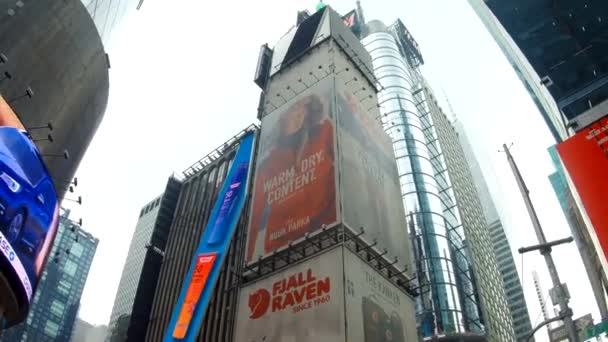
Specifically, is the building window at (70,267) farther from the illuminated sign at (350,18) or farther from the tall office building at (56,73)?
the tall office building at (56,73)

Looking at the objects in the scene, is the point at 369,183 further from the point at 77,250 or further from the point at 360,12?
the point at 77,250

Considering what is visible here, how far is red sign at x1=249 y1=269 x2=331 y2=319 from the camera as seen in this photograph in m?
15.6

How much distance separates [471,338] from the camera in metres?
42.3

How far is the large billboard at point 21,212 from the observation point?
67.3 ft

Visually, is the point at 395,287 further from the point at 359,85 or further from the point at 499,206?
the point at 499,206

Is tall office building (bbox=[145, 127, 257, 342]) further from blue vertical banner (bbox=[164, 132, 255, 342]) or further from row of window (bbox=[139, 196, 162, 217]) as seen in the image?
row of window (bbox=[139, 196, 162, 217])

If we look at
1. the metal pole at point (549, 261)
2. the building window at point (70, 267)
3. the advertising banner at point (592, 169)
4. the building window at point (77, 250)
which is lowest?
the metal pole at point (549, 261)

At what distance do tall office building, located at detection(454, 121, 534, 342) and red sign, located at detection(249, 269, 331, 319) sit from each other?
8828cm

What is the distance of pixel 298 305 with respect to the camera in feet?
52.5

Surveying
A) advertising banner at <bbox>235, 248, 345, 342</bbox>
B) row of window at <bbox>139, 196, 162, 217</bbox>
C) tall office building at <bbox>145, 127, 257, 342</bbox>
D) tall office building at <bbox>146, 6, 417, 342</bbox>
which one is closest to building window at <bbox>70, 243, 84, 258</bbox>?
row of window at <bbox>139, 196, 162, 217</bbox>

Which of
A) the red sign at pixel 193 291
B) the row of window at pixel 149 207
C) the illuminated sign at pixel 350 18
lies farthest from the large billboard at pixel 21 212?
the row of window at pixel 149 207

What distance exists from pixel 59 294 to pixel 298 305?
428ft

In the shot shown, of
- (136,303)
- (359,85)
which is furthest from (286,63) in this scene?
(136,303)

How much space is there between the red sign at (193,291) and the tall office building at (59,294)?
3368 inches
